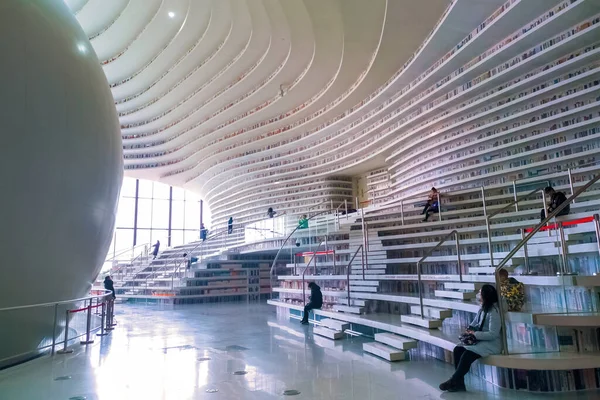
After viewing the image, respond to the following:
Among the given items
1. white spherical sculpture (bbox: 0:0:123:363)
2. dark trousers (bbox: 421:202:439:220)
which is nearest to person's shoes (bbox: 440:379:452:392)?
white spherical sculpture (bbox: 0:0:123:363)

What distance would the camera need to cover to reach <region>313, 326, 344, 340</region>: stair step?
260 inches

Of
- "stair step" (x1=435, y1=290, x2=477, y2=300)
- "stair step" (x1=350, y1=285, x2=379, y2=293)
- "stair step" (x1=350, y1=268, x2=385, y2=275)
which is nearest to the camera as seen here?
"stair step" (x1=435, y1=290, x2=477, y2=300)

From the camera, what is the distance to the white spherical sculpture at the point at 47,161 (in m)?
4.05

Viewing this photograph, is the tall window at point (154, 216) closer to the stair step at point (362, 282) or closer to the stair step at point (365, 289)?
the stair step at point (362, 282)

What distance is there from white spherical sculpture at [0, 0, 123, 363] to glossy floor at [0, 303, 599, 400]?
0.82 m

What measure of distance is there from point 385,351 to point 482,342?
154 centimetres

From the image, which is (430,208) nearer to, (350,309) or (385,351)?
(350,309)

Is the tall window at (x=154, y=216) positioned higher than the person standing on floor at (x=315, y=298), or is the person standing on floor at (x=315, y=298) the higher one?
the tall window at (x=154, y=216)

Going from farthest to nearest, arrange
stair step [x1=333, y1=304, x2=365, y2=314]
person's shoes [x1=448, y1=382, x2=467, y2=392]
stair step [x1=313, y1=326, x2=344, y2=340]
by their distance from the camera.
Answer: stair step [x1=333, y1=304, x2=365, y2=314], stair step [x1=313, y1=326, x2=344, y2=340], person's shoes [x1=448, y1=382, x2=467, y2=392]

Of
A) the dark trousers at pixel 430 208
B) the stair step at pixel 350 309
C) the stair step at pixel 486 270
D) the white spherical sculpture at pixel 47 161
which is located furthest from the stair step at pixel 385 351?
the dark trousers at pixel 430 208

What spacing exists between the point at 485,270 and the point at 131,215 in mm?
27637

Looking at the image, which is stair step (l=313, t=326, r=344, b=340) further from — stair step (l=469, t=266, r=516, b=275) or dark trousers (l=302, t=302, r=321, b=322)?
stair step (l=469, t=266, r=516, b=275)

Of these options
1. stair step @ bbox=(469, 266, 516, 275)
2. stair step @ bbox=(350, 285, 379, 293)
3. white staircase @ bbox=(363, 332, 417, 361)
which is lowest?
white staircase @ bbox=(363, 332, 417, 361)

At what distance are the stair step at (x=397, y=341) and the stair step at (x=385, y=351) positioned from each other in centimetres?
6
